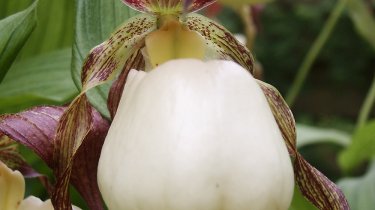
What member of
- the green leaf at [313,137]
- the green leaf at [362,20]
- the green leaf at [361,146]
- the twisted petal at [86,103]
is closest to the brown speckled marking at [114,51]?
the twisted petal at [86,103]

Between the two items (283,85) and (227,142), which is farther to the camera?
(283,85)

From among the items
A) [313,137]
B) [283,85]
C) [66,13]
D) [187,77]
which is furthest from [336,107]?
[187,77]

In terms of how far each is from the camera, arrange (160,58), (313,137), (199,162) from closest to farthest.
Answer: (199,162)
(160,58)
(313,137)

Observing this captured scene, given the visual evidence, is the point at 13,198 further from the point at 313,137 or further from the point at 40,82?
the point at 313,137

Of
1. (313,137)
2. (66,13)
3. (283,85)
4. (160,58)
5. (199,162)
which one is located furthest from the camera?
(283,85)

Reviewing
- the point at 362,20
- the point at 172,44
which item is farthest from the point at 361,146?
the point at 172,44

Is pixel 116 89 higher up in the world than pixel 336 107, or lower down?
higher up

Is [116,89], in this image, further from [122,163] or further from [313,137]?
[313,137]
